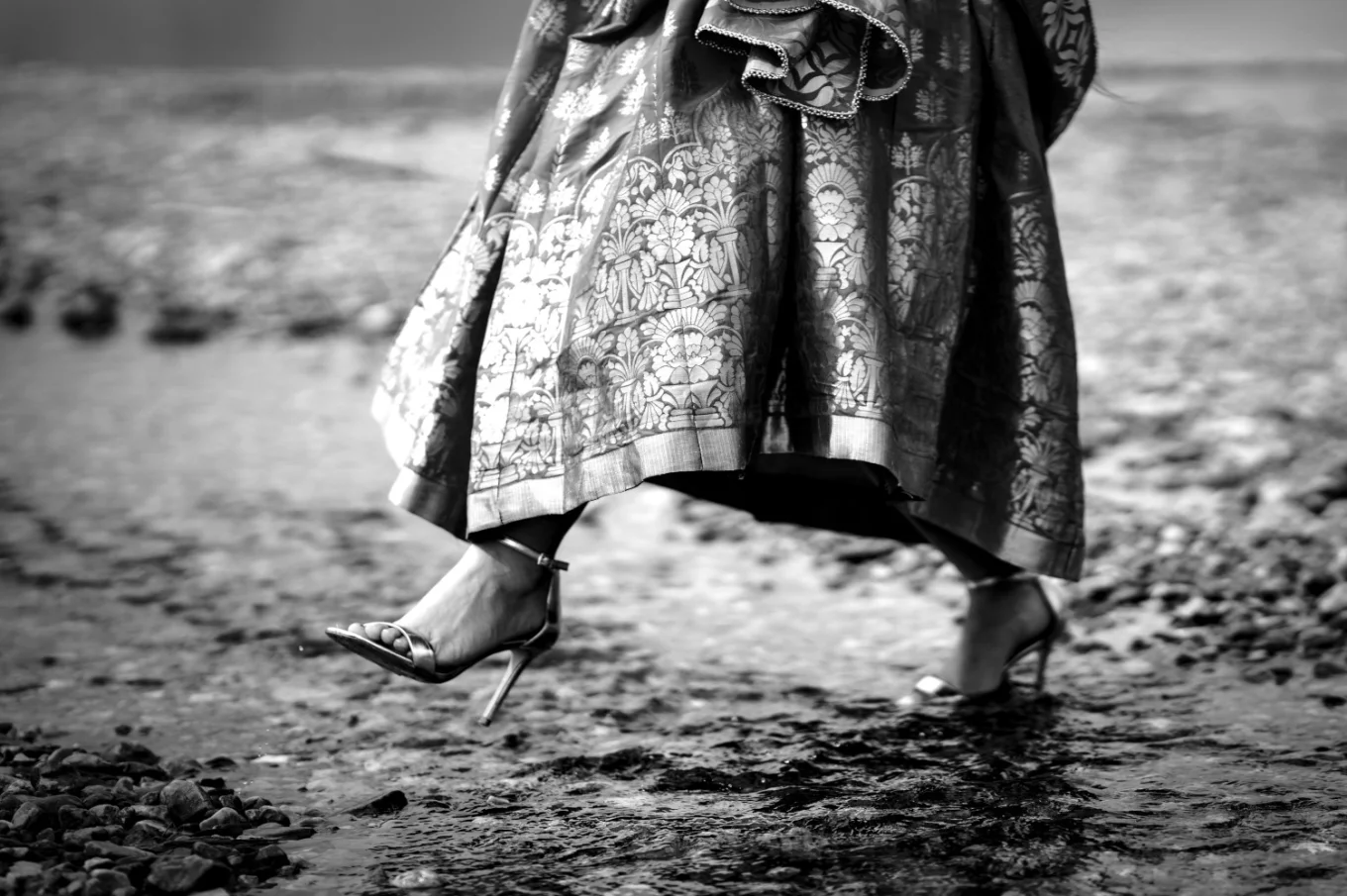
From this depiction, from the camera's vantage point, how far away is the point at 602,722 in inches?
110

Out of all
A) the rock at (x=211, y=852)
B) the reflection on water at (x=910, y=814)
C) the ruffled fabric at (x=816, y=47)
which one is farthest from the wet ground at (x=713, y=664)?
the ruffled fabric at (x=816, y=47)

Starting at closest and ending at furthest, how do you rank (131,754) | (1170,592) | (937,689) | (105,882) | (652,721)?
1. (105,882)
2. (131,754)
3. (652,721)
4. (937,689)
5. (1170,592)

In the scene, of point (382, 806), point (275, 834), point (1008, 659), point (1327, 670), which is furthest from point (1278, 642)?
point (275, 834)

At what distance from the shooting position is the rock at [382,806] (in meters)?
2.32

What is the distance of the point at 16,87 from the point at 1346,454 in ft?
44.0

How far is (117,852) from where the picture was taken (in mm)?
2006

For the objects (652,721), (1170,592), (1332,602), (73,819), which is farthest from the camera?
(1170,592)

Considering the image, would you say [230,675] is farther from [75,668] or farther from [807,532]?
[807,532]

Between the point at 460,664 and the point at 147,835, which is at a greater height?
the point at 460,664

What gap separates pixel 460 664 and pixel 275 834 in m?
0.35

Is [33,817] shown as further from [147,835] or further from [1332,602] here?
[1332,602]

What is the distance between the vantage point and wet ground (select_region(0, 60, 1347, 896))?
Result: 2.14m

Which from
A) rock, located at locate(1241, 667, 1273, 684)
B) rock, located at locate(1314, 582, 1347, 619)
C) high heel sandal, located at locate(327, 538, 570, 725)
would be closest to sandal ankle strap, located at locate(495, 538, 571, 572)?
high heel sandal, located at locate(327, 538, 570, 725)

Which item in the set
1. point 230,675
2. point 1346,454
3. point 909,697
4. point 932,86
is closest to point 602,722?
point 909,697
